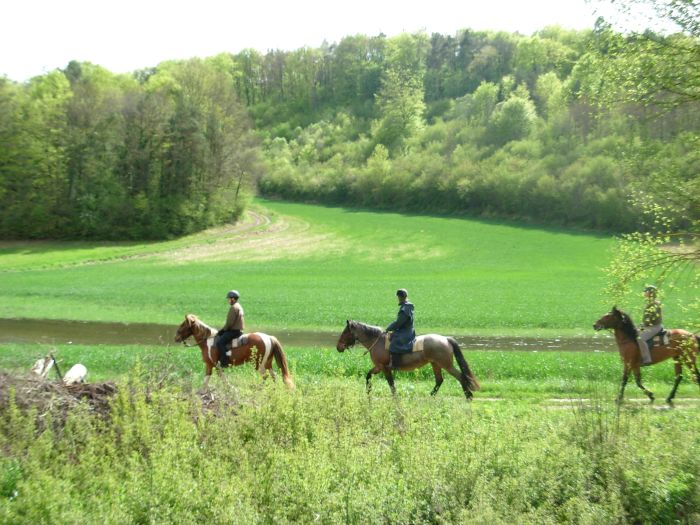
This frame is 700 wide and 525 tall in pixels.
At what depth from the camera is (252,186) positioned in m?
78.8

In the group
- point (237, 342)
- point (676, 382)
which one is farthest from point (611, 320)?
point (237, 342)

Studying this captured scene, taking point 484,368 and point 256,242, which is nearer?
point 484,368

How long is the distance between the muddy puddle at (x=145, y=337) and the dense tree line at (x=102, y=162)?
121 ft

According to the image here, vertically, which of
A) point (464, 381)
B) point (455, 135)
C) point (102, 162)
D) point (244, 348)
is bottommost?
point (464, 381)

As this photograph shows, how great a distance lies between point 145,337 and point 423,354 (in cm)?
1697

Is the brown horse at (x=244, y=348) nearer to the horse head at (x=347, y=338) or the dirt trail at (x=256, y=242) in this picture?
the horse head at (x=347, y=338)

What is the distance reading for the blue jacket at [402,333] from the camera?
15.7 metres

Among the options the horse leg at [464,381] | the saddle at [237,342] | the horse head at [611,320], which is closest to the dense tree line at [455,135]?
the horse head at [611,320]

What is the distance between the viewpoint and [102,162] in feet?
218

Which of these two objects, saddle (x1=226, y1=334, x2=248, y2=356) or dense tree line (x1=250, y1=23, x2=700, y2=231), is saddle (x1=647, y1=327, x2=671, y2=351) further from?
saddle (x1=226, y1=334, x2=248, y2=356)

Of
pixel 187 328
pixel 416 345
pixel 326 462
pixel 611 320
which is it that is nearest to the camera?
pixel 326 462

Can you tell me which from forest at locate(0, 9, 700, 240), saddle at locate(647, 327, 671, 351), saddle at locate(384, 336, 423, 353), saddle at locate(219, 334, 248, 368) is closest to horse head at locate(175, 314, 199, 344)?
saddle at locate(219, 334, 248, 368)

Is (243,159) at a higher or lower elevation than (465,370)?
higher

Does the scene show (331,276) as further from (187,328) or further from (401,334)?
(401,334)
